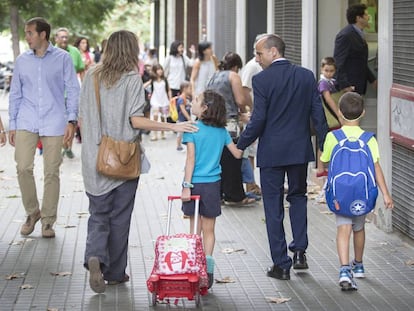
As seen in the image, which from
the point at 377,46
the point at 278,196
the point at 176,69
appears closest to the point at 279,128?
the point at 278,196

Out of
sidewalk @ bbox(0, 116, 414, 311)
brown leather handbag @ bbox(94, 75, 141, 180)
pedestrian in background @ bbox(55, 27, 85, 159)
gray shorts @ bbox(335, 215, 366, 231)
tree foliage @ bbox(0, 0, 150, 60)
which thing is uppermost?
tree foliage @ bbox(0, 0, 150, 60)

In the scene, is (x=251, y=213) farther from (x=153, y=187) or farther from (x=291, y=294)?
(x=291, y=294)

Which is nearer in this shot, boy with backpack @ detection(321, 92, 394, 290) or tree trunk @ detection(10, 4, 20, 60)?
boy with backpack @ detection(321, 92, 394, 290)

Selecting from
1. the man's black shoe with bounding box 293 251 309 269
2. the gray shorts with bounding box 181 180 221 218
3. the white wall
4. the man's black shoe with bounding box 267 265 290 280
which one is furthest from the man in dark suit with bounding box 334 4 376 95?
the gray shorts with bounding box 181 180 221 218

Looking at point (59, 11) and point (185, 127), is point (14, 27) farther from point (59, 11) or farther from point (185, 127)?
point (185, 127)

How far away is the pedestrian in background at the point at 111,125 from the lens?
7879 mm

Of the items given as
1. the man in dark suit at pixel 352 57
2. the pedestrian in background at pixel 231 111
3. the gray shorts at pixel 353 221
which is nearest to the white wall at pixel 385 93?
the man in dark suit at pixel 352 57

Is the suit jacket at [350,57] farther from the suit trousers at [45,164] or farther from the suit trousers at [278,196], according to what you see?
the suit trousers at [278,196]

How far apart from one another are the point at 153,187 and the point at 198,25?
57.2 ft

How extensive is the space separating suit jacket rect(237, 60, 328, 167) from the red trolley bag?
3.94ft

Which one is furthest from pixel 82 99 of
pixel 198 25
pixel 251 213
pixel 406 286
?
pixel 198 25

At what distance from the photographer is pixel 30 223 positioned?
10500 mm

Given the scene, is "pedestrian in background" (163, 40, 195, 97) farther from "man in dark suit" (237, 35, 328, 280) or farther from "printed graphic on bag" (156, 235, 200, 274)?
"printed graphic on bag" (156, 235, 200, 274)

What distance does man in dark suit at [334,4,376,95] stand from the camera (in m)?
12.5
